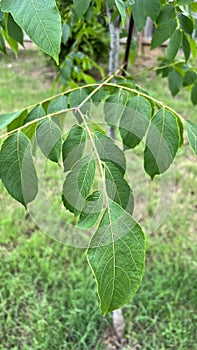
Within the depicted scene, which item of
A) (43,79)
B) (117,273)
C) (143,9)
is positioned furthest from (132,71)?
(117,273)

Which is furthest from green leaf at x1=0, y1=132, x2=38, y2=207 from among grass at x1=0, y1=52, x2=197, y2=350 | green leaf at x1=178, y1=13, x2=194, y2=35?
grass at x1=0, y1=52, x2=197, y2=350

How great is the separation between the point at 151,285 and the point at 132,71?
304 centimetres

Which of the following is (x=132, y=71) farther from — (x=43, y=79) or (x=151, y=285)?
(x=151, y=285)

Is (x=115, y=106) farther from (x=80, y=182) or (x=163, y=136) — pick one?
(x=80, y=182)

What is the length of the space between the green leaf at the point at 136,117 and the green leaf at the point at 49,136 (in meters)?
0.15

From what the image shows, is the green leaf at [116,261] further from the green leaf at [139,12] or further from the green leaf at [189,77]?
the green leaf at [189,77]

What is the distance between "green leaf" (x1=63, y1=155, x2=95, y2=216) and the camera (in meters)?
0.67

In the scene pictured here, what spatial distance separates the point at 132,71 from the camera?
4.65 metres

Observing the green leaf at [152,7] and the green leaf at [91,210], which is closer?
the green leaf at [91,210]

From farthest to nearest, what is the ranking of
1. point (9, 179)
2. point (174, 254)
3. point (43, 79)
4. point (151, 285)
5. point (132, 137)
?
point (43, 79), point (174, 254), point (151, 285), point (132, 137), point (9, 179)

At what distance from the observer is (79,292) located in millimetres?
1954

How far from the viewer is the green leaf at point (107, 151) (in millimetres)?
724

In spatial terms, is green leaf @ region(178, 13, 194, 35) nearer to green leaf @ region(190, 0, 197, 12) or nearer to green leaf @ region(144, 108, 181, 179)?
green leaf @ region(190, 0, 197, 12)

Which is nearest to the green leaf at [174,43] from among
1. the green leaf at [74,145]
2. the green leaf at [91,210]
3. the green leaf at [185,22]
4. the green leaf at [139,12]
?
the green leaf at [185,22]
